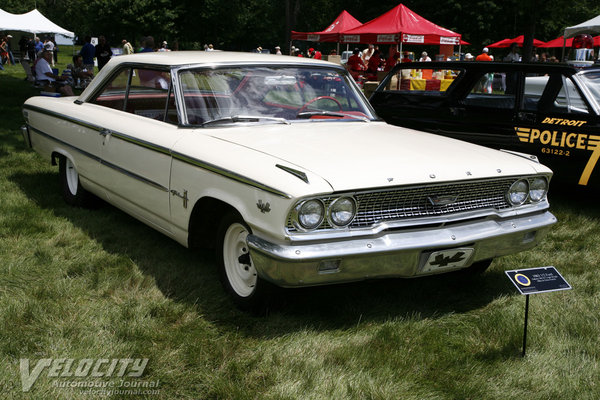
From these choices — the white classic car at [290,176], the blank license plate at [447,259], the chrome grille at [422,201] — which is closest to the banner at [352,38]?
the white classic car at [290,176]

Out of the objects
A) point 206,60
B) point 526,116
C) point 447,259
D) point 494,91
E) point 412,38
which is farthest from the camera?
point 412,38

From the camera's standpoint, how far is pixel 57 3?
7619 cm

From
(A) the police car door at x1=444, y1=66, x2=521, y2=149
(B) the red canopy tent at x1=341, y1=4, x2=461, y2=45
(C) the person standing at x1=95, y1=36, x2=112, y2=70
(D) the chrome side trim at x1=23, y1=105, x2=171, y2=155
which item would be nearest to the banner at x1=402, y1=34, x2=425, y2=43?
(B) the red canopy tent at x1=341, y1=4, x2=461, y2=45

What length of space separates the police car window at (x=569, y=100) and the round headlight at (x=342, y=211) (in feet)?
12.8

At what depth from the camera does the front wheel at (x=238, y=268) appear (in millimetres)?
3439

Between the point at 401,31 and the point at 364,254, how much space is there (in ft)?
51.0

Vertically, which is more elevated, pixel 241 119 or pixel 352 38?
pixel 352 38

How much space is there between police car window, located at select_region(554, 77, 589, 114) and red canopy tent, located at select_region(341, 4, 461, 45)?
38.9 ft

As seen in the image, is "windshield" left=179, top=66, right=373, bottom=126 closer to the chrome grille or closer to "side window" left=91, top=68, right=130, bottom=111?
"side window" left=91, top=68, right=130, bottom=111

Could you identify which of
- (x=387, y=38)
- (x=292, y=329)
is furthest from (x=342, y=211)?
(x=387, y=38)

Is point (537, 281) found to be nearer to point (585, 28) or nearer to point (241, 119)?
point (241, 119)

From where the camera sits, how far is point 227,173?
3.38m

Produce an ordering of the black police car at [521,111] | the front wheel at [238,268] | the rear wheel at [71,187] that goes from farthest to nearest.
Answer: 1. the black police car at [521,111]
2. the rear wheel at [71,187]
3. the front wheel at [238,268]

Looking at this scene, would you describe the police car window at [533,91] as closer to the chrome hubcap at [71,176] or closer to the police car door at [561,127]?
the police car door at [561,127]
